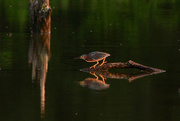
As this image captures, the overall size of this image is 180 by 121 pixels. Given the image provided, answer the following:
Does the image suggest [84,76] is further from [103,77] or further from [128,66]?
[128,66]

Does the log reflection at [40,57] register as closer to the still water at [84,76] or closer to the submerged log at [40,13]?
the still water at [84,76]

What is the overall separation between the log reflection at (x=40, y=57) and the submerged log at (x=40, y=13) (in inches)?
23.5

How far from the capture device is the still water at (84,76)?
1338 cm

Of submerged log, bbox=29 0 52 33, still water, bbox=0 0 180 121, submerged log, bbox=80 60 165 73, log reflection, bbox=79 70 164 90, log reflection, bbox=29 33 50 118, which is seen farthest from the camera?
submerged log, bbox=29 0 52 33

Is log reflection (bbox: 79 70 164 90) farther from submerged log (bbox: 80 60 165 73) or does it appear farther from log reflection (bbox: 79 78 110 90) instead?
submerged log (bbox: 80 60 165 73)

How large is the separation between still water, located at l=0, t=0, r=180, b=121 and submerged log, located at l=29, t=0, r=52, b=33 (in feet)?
2.42

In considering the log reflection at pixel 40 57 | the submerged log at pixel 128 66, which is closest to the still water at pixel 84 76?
the log reflection at pixel 40 57

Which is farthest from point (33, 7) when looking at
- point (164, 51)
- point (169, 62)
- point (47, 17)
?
point (169, 62)

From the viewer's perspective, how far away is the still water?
13.4 m

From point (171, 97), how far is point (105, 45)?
35.5 feet

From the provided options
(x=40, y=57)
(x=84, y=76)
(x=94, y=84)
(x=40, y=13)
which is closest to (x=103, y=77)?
(x=84, y=76)

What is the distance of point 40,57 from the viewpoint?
21.7m

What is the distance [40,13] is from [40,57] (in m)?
7.85

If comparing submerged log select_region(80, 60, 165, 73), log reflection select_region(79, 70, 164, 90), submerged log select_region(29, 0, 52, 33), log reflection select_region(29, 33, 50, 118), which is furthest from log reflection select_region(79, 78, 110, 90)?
submerged log select_region(29, 0, 52, 33)
